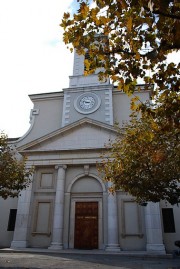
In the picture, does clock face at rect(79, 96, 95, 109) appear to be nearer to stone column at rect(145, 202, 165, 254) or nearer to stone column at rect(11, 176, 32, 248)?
stone column at rect(11, 176, 32, 248)

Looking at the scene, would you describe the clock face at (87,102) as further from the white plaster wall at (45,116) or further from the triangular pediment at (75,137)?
the triangular pediment at (75,137)

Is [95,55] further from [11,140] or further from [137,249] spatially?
[11,140]

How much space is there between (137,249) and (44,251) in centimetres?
601

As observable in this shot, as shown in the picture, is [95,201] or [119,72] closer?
[119,72]

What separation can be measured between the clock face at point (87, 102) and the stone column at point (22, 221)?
893cm

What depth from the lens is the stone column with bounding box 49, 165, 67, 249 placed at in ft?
55.6

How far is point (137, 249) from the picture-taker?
650 inches

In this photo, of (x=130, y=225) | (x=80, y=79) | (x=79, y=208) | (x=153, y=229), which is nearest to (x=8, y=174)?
(x=79, y=208)

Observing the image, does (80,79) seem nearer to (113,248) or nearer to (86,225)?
(86,225)

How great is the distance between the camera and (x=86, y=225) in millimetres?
18125

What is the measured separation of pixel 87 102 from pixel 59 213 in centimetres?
1042

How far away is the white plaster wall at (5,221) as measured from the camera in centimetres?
1886

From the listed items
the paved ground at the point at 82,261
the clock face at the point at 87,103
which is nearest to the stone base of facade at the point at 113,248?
the paved ground at the point at 82,261

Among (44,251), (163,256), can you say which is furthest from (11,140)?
(163,256)
